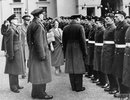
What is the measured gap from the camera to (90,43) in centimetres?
1038

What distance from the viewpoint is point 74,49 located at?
8.98 m

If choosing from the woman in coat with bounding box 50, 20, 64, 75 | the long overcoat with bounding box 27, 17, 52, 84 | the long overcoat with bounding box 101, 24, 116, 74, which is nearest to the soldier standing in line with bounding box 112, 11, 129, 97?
the long overcoat with bounding box 101, 24, 116, 74

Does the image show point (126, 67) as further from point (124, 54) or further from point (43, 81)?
point (43, 81)

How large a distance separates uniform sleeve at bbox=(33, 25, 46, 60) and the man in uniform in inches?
52.3

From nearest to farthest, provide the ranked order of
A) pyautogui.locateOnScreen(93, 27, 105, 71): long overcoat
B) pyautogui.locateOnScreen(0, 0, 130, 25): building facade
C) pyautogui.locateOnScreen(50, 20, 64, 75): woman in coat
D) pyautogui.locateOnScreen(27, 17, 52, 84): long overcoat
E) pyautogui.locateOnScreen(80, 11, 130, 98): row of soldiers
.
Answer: pyautogui.locateOnScreen(80, 11, 130, 98): row of soldiers
pyautogui.locateOnScreen(27, 17, 52, 84): long overcoat
pyautogui.locateOnScreen(93, 27, 105, 71): long overcoat
pyautogui.locateOnScreen(50, 20, 64, 75): woman in coat
pyautogui.locateOnScreen(0, 0, 130, 25): building facade

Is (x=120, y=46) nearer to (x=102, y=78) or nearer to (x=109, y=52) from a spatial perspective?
(x=109, y=52)

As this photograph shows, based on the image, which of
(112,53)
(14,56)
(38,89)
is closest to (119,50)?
(112,53)

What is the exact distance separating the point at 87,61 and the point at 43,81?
114 inches

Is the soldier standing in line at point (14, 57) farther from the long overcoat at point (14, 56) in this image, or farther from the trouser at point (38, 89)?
the trouser at point (38, 89)

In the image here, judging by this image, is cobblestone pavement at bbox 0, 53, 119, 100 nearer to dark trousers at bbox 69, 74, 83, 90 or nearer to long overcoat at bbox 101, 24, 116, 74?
dark trousers at bbox 69, 74, 83, 90

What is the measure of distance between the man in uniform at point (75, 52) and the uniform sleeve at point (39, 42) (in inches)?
52.3

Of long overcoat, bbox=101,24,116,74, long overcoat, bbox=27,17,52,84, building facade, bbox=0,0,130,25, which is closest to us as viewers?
long overcoat, bbox=27,17,52,84

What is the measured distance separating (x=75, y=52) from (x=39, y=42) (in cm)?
153

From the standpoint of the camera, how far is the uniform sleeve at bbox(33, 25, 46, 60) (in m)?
7.79
